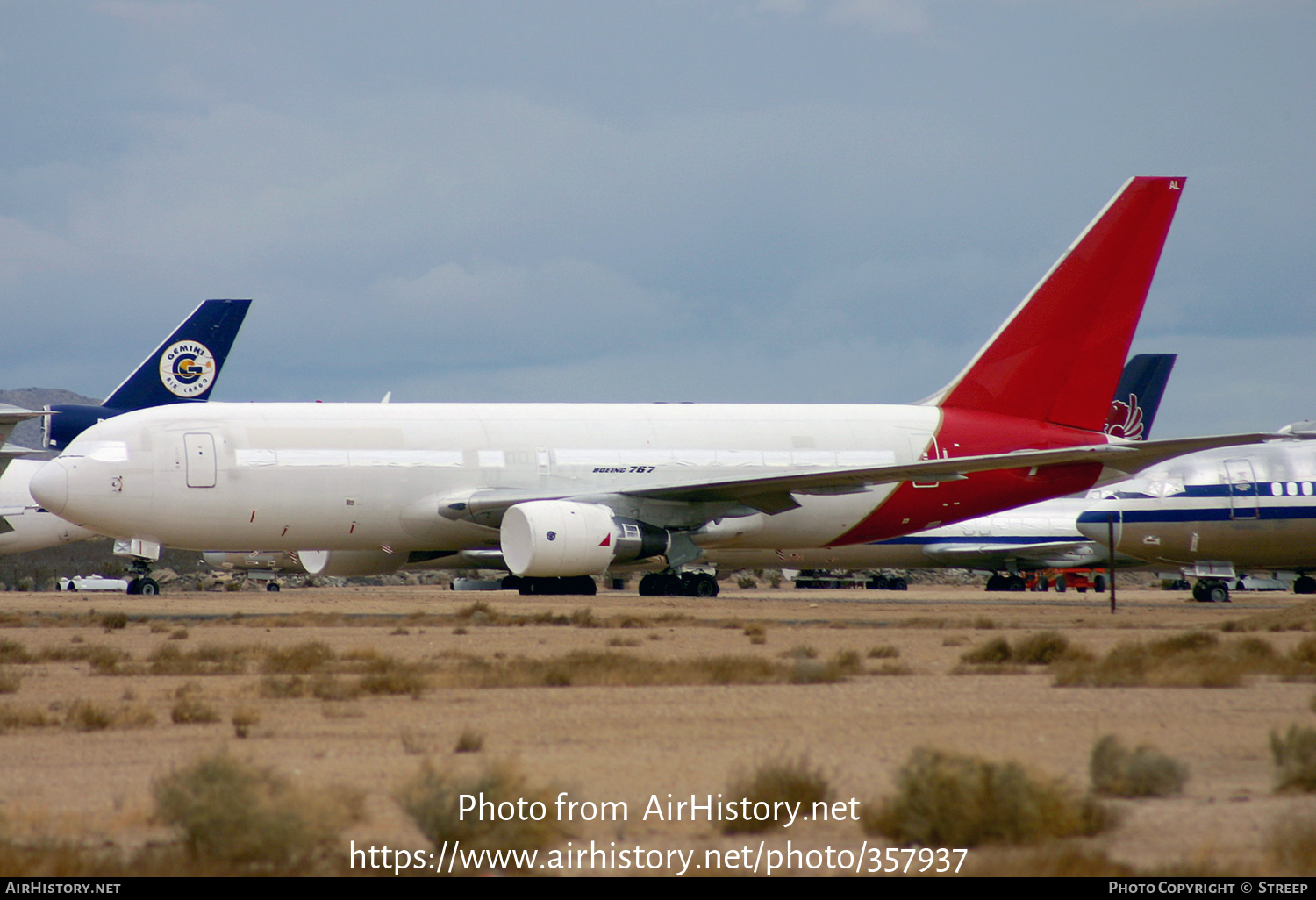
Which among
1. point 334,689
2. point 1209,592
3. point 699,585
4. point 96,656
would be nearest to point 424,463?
point 699,585

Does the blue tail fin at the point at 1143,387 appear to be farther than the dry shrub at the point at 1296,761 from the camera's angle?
Yes

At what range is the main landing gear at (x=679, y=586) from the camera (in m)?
29.6

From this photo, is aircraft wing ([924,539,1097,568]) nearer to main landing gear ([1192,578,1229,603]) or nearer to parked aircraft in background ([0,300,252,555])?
main landing gear ([1192,578,1229,603])

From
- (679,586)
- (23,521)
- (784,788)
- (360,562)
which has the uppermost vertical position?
(23,521)

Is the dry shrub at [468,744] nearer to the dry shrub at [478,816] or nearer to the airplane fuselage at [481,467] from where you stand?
the dry shrub at [478,816]

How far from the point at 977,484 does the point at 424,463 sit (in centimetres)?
1140

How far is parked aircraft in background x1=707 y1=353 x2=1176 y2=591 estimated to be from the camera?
48.3 m

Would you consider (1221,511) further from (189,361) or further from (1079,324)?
(189,361)

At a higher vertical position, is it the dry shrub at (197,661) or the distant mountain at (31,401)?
the distant mountain at (31,401)

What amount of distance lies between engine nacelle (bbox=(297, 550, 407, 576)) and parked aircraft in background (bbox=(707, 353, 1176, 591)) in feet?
61.7

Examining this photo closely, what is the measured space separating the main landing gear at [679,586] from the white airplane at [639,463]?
11 centimetres

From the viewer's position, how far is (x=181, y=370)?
46281 mm

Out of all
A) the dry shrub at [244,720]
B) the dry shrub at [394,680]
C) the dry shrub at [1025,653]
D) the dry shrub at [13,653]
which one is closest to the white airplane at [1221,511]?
the dry shrub at [1025,653]
